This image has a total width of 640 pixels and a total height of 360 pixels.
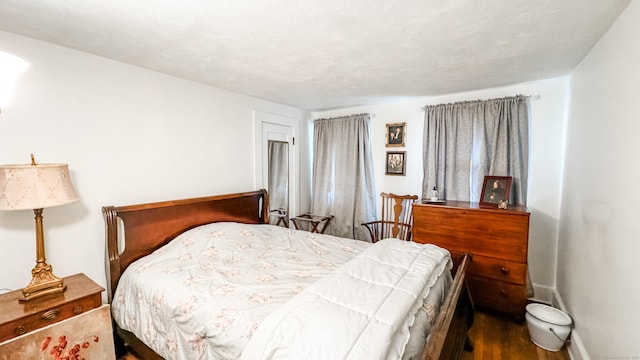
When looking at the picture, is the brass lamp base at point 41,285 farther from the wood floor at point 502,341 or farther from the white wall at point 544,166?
the white wall at point 544,166

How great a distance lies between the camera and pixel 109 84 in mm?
2152

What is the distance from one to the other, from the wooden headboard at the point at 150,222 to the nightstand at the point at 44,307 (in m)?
0.31

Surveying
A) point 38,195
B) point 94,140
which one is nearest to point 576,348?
point 38,195

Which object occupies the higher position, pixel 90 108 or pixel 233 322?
pixel 90 108

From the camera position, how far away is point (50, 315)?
5.19 ft

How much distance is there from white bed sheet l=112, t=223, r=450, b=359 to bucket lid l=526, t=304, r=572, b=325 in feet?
3.62

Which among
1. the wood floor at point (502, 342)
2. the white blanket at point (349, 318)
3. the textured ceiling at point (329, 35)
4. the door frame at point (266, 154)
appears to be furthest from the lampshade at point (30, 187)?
the door frame at point (266, 154)

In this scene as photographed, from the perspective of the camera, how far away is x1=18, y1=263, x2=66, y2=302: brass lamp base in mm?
1599

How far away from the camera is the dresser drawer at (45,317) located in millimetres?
1445

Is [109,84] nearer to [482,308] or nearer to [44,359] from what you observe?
[44,359]

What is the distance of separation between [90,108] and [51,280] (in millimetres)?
1220

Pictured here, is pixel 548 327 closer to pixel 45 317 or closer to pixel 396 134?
pixel 396 134

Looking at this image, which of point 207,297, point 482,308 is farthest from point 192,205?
point 482,308

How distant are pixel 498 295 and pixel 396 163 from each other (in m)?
1.82
